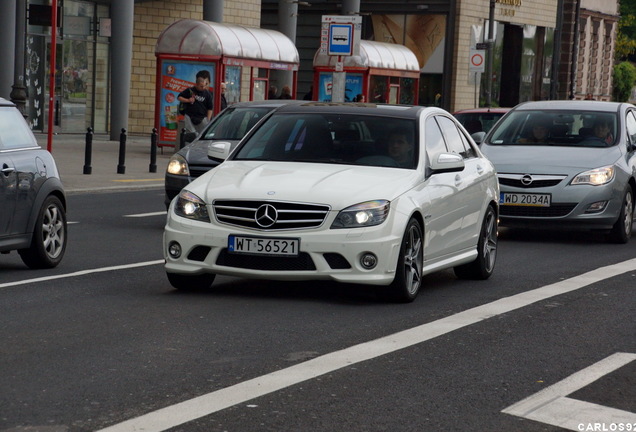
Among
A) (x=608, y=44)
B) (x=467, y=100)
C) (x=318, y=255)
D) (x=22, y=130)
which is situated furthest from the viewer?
(x=608, y=44)

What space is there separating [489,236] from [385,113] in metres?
1.62

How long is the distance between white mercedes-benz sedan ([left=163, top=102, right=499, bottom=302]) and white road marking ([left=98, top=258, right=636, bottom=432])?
2.15 feet

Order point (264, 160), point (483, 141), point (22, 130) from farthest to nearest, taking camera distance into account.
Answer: point (483, 141) → point (22, 130) → point (264, 160)

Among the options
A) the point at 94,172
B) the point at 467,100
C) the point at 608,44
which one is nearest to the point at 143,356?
the point at 94,172

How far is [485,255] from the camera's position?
11422 mm

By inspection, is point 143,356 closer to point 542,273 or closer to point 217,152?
point 217,152

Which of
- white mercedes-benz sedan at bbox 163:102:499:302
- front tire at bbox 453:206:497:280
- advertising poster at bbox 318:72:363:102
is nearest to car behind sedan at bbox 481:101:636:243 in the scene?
front tire at bbox 453:206:497:280

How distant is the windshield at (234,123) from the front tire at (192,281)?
638cm

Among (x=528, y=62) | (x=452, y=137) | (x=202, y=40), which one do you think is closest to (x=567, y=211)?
(x=452, y=137)

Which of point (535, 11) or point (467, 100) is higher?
point (535, 11)

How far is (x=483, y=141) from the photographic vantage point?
16.3m

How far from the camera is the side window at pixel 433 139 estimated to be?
34.2 ft

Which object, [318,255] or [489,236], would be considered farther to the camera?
[489,236]

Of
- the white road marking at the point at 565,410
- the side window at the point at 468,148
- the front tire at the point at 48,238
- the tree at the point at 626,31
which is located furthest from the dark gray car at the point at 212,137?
the tree at the point at 626,31
